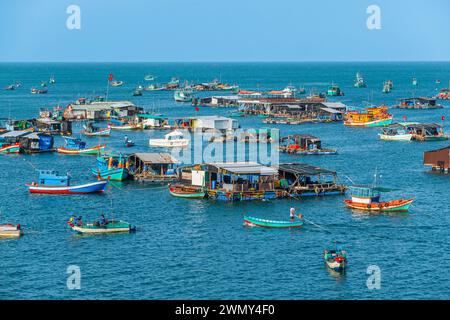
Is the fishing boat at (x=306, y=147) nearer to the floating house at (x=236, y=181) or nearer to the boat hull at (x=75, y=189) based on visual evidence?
the floating house at (x=236, y=181)

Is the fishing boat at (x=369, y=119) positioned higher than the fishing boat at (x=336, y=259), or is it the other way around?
the fishing boat at (x=369, y=119)

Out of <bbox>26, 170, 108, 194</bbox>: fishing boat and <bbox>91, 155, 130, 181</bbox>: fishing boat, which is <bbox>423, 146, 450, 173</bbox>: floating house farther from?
<bbox>26, 170, 108, 194</bbox>: fishing boat

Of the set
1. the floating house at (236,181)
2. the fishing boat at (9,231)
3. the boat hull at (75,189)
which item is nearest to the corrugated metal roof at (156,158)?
the floating house at (236,181)

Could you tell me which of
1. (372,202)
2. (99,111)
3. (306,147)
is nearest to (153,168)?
(372,202)

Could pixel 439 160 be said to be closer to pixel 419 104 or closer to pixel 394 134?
pixel 394 134

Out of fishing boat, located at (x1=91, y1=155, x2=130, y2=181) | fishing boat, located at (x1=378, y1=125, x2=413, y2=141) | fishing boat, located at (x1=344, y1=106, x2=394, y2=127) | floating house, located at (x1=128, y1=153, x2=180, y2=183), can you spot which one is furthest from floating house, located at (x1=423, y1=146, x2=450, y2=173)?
fishing boat, located at (x1=344, y1=106, x2=394, y2=127)

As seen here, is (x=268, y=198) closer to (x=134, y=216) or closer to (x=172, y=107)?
(x=134, y=216)
